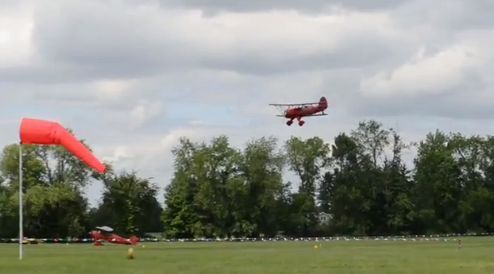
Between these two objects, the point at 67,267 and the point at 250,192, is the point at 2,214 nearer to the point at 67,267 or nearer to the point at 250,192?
the point at 250,192

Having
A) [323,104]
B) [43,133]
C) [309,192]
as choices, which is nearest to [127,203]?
[309,192]

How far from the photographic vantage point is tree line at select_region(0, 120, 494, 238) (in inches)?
4732

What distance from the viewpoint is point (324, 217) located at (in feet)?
421

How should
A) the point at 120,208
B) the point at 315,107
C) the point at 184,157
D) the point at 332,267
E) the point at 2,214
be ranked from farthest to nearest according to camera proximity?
1. the point at 184,157
2. the point at 120,208
3. the point at 2,214
4. the point at 315,107
5. the point at 332,267

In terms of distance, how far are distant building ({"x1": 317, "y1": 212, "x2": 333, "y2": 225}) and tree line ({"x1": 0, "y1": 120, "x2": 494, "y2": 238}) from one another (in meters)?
0.42

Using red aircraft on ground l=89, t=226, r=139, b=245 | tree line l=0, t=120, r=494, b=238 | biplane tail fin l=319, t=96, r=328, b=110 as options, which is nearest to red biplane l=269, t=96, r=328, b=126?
biplane tail fin l=319, t=96, r=328, b=110

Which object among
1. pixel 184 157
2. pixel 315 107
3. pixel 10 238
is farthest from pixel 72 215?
pixel 315 107

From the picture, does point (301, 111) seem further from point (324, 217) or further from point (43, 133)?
point (324, 217)

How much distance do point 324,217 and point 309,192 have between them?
13.1 feet

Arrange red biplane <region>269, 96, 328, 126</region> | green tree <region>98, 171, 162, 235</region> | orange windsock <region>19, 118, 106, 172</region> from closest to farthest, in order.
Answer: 1. orange windsock <region>19, 118, 106, 172</region>
2. red biplane <region>269, 96, 328, 126</region>
3. green tree <region>98, 171, 162, 235</region>

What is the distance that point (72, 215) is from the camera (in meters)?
111

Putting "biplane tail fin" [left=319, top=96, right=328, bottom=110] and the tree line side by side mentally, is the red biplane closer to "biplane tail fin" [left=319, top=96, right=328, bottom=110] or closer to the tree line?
"biplane tail fin" [left=319, top=96, right=328, bottom=110]

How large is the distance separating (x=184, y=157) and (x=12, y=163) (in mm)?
26133

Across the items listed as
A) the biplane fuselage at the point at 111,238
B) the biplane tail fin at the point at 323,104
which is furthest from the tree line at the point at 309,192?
the biplane tail fin at the point at 323,104
